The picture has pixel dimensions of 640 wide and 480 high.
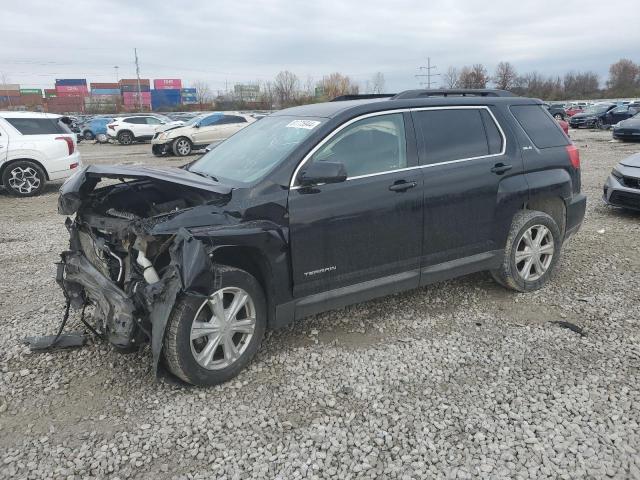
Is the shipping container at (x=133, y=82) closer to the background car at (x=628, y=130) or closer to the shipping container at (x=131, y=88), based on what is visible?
the shipping container at (x=131, y=88)

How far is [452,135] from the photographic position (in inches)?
166

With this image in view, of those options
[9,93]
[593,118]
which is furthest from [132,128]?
[9,93]

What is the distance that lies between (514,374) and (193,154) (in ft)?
57.8

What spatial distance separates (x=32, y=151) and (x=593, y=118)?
29.6m

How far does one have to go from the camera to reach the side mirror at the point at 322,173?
11.0ft

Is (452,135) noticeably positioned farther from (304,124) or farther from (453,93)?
(304,124)

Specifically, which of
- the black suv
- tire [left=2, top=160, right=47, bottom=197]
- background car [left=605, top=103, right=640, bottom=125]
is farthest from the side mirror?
background car [left=605, top=103, right=640, bottom=125]

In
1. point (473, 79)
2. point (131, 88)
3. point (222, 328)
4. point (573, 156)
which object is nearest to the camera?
point (222, 328)

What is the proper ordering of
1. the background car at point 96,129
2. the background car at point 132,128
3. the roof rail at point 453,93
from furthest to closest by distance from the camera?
the background car at point 96,129 → the background car at point 132,128 → the roof rail at point 453,93

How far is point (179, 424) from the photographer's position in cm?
296

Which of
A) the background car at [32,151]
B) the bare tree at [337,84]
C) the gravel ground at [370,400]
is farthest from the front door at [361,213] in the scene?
the bare tree at [337,84]

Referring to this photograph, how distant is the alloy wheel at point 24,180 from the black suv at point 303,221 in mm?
8240

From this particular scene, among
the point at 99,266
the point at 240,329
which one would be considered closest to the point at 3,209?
the point at 99,266

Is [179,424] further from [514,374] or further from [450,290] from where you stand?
[450,290]
